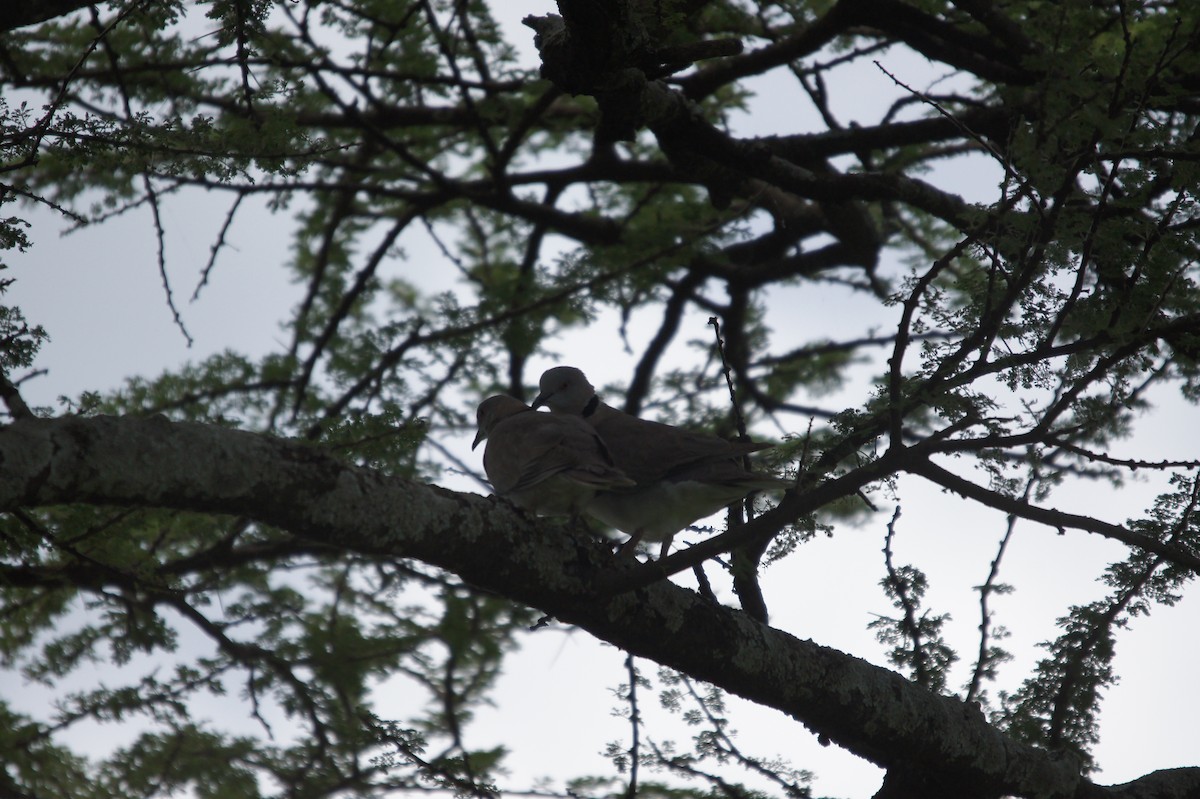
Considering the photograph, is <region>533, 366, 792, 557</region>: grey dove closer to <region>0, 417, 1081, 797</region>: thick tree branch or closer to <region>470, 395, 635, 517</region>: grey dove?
<region>470, 395, 635, 517</region>: grey dove

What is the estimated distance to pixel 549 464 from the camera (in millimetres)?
4531

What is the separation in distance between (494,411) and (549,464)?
5.68 ft

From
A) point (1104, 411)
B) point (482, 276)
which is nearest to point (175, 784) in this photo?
point (1104, 411)

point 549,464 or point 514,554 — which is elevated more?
point 549,464

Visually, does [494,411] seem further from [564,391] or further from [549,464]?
[549,464]

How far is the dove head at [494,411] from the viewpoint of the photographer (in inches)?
242

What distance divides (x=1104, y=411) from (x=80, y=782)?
15.7ft

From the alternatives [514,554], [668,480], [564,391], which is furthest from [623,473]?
[564,391]

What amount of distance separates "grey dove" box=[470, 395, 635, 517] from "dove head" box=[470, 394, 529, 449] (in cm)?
101

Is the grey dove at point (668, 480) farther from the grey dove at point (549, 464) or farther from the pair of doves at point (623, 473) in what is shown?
the grey dove at point (549, 464)

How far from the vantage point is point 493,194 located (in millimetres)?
7566

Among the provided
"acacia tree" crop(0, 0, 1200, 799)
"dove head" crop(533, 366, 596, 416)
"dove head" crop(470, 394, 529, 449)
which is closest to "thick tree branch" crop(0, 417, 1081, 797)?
"acacia tree" crop(0, 0, 1200, 799)

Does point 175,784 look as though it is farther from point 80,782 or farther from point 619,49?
point 619,49

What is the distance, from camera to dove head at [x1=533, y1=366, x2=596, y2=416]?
21.9 ft
